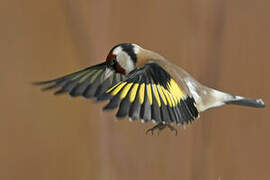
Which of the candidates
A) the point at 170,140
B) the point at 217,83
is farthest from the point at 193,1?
the point at 170,140

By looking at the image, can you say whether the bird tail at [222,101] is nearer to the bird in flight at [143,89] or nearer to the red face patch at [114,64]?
the bird in flight at [143,89]

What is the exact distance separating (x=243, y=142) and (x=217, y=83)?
184 millimetres

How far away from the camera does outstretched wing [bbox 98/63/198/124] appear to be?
2.29 ft

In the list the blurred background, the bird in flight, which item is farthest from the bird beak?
the blurred background

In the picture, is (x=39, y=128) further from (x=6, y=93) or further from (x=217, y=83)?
(x=217, y=83)

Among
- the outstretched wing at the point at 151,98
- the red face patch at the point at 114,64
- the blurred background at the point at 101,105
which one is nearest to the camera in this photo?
the outstretched wing at the point at 151,98

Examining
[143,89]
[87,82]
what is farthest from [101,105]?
[143,89]

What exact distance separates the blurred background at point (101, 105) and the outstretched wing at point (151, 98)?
453 millimetres

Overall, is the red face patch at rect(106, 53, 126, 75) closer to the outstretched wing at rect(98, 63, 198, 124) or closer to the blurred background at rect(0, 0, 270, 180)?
the outstretched wing at rect(98, 63, 198, 124)

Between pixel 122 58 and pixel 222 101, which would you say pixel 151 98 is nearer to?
pixel 122 58

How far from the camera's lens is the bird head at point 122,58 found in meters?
0.88

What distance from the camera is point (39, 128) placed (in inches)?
48.6

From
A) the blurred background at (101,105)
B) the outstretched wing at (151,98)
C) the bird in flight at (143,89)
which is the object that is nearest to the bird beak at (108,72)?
the bird in flight at (143,89)

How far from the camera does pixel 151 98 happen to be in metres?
0.74
